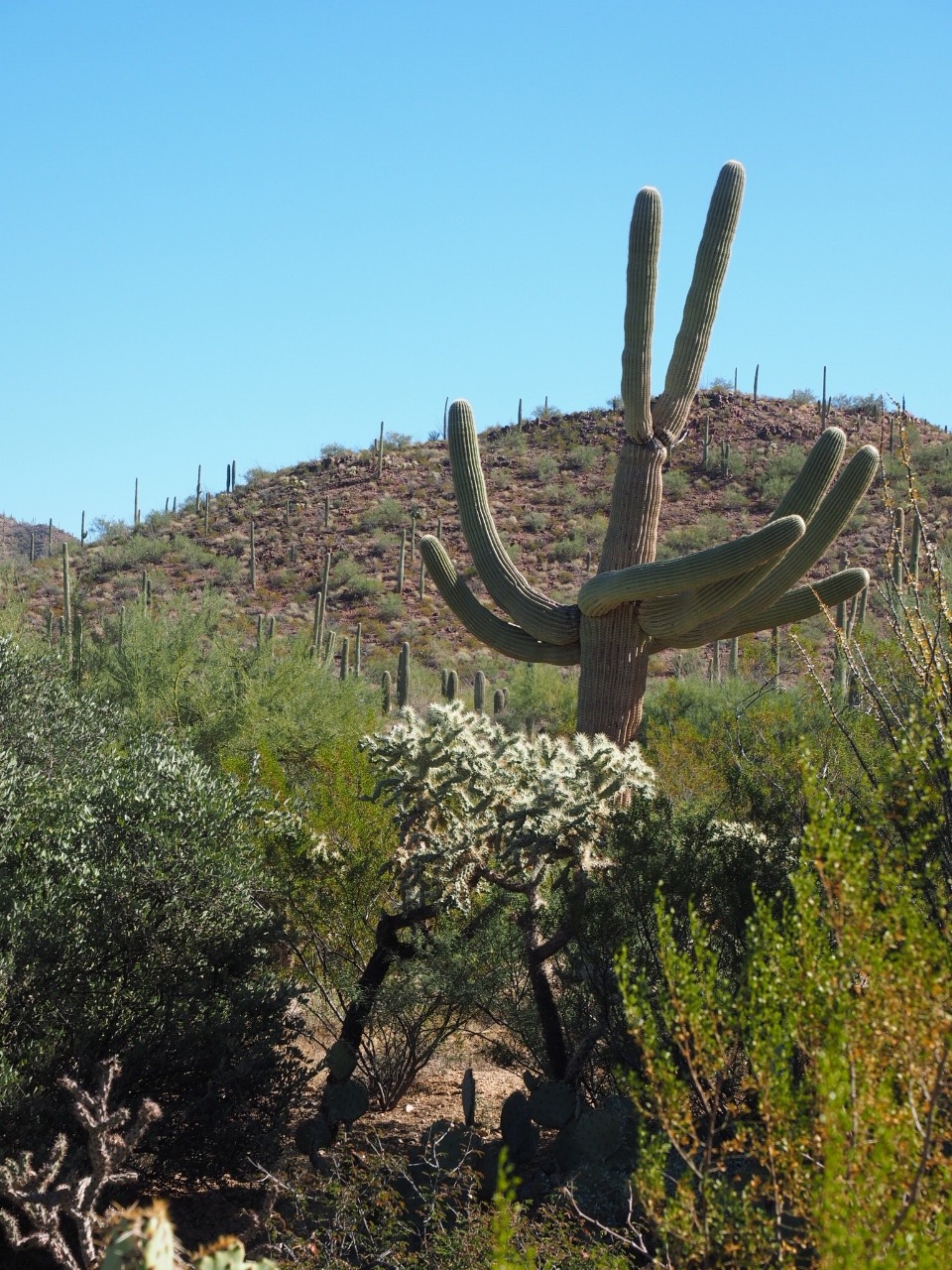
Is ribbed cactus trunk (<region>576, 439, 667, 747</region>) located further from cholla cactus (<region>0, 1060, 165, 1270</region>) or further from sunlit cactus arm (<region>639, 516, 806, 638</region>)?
cholla cactus (<region>0, 1060, 165, 1270</region>)

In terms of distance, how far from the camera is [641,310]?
11328 millimetres

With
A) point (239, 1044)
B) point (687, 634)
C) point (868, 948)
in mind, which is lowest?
point (239, 1044)

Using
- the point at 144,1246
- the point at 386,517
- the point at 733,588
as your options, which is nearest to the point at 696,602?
the point at 733,588

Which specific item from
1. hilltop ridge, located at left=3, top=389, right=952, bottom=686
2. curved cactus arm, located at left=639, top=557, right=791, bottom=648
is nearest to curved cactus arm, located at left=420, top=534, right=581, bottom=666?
curved cactus arm, located at left=639, top=557, right=791, bottom=648

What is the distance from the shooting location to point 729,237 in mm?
11586

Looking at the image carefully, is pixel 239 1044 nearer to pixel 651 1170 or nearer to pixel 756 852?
pixel 756 852

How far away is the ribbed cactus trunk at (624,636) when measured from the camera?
1072 cm

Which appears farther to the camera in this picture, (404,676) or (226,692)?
(404,676)

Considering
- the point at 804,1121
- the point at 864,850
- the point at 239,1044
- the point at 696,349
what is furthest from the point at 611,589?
the point at 804,1121

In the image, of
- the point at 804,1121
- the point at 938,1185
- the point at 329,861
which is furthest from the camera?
the point at 329,861

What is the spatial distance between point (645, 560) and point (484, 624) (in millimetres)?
1627

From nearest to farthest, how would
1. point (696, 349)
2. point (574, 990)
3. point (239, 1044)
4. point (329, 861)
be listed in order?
point (239, 1044)
point (574, 990)
point (329, 861)
point (696, 349)

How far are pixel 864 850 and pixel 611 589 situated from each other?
6.00 metres

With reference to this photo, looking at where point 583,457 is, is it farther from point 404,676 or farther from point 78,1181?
point 78,1181
